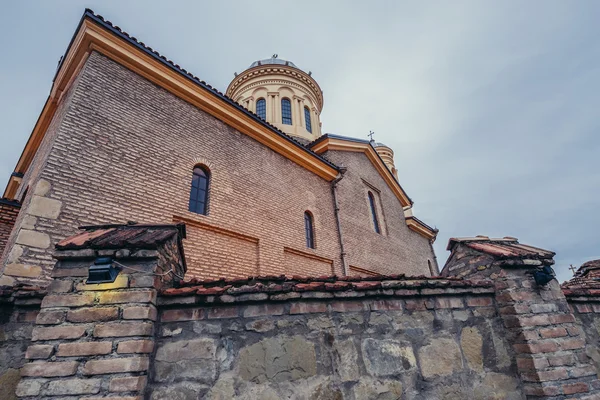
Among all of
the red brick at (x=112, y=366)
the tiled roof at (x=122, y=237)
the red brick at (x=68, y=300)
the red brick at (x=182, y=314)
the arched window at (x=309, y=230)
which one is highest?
the arched window at (x=309, y=230)

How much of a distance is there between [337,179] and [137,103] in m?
7.15

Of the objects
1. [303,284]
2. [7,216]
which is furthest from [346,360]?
[7,216]

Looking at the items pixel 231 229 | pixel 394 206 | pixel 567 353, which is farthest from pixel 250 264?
pixel 394 206

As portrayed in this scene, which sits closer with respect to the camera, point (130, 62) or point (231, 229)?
point (130, 62)

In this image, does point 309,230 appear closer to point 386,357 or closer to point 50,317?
point 386,357

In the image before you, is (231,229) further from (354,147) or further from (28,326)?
(354,147)

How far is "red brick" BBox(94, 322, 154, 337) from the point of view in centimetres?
221

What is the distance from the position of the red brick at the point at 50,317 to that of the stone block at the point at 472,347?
3.50m

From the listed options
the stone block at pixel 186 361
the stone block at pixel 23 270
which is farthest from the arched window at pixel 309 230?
the stone block at pixel 186 361

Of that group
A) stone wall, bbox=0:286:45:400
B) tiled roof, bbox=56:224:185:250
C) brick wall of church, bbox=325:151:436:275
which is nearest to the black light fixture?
tiled roof, bbox=56:224:185:250

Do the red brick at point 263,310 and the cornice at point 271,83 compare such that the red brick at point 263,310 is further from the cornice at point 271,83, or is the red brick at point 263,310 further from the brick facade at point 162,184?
the cornice at point 271,83

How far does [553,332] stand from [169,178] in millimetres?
6548

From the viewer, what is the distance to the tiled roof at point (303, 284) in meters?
2.57

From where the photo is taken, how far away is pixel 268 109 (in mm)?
17656
